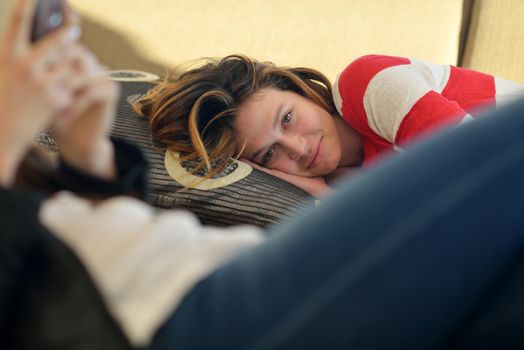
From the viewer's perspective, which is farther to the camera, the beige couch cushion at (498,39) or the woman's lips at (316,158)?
the beige couch cushion at (498,39)

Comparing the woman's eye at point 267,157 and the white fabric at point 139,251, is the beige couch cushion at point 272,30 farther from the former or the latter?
the white fabric at point 139,251

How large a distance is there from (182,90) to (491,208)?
2.84 feet

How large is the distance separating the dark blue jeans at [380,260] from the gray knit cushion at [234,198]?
0.50 meters

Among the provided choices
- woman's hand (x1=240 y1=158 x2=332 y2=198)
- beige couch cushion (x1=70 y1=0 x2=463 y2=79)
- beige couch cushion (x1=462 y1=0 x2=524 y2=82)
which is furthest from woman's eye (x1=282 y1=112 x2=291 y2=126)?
beige couch cushion (x1=462 y1=0 x2=524 y2=82)

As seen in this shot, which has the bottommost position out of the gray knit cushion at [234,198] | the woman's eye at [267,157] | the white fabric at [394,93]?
the woman's eye at [267,157]

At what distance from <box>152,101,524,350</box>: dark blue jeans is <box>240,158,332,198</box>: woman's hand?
0.66 meters

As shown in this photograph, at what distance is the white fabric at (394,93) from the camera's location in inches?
46.1

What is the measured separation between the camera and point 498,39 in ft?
4.97

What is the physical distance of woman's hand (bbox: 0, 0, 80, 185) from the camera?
1.72 ft

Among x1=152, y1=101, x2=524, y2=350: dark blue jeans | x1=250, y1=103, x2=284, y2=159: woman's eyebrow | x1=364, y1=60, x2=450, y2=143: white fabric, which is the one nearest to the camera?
x1=152, y1=101, x2=524, y2=350: dark blue jeans

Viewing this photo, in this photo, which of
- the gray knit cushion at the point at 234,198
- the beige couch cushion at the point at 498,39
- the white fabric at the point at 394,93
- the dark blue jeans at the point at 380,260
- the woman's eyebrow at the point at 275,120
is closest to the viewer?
the dark blue jeans at the point at 380,260

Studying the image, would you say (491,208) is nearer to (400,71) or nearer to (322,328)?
(322,328)

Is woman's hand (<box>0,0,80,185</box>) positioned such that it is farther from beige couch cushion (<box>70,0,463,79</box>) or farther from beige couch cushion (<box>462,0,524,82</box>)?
beige couch cushion (<box>462,0,524,82</box>)

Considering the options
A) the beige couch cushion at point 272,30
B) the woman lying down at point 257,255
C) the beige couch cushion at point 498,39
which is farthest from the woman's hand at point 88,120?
the beige couch cushion at point 498,39
